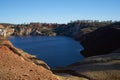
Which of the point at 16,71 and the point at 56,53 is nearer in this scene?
the point at 16,71

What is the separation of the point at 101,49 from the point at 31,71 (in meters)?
Answer: 74.5

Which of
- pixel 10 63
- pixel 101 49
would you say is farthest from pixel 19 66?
pixel 101 49

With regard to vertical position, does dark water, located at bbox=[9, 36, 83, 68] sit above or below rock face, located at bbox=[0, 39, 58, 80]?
below

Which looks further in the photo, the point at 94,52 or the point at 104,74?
the point at 94,52

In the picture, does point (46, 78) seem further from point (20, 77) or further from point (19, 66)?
point (19, 66)

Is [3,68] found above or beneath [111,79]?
above

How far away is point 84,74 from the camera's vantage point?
111 ft

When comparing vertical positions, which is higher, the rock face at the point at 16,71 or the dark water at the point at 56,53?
the rock face at the point at 16,71

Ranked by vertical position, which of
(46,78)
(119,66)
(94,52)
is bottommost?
A: (94,52)

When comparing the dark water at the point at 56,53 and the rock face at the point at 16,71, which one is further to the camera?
the dark water at the point at 56,53

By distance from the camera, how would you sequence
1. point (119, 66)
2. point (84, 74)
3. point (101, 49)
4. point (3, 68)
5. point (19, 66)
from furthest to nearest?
1. point (101, 49)
2. point (119, 66)
3. point (84, 74)
4. point (19, 66)
5. point (3, 68)

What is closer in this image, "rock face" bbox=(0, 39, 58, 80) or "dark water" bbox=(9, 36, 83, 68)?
"rock face" bbox=(0, 39, 58, 80)

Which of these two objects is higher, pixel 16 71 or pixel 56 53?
pixel 16 71

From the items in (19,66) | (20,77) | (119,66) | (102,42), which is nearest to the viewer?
(20,77)
